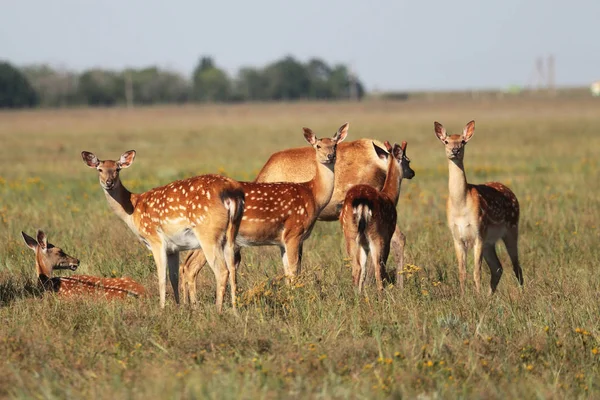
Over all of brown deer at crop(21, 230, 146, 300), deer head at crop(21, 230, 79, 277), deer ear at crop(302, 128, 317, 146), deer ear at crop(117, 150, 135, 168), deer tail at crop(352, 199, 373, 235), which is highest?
deer ear at crop(302, 128, 317, 146)

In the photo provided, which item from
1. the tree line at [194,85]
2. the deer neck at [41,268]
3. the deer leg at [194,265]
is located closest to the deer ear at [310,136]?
the deer leg at [194,265]

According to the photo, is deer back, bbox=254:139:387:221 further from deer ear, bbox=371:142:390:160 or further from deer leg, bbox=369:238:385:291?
deer leg, bbox=369:238:385:291

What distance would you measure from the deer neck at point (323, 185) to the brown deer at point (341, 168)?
163 cm

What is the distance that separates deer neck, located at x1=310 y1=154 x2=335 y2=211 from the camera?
390 inches

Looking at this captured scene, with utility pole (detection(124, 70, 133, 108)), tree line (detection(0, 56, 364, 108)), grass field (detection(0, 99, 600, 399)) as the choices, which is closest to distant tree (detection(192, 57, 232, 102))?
tree line (detection(0, 56, 364, 108))

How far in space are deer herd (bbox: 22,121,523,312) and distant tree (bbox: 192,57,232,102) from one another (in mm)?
97280

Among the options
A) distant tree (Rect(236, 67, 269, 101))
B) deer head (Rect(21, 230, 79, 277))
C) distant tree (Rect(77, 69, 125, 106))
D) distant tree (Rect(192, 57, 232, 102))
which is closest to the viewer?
deer head (Rect(21, 230, 79, 277))

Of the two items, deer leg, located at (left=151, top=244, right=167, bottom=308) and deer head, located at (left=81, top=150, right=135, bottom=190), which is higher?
deer head, located at (left=81, top=150, right=135, bottom=190)

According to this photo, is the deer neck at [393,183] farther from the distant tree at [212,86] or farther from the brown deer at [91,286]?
the distant tree at [212,86]

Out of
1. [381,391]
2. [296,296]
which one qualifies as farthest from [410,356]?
[296,296]

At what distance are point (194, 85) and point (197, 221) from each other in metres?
103

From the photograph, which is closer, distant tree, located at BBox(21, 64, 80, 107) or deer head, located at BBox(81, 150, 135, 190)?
deer head, located at BBox(81, 150, 135, 190)

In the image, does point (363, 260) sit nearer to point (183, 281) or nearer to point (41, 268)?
point (183, 281)

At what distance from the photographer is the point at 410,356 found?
23.1 feet
